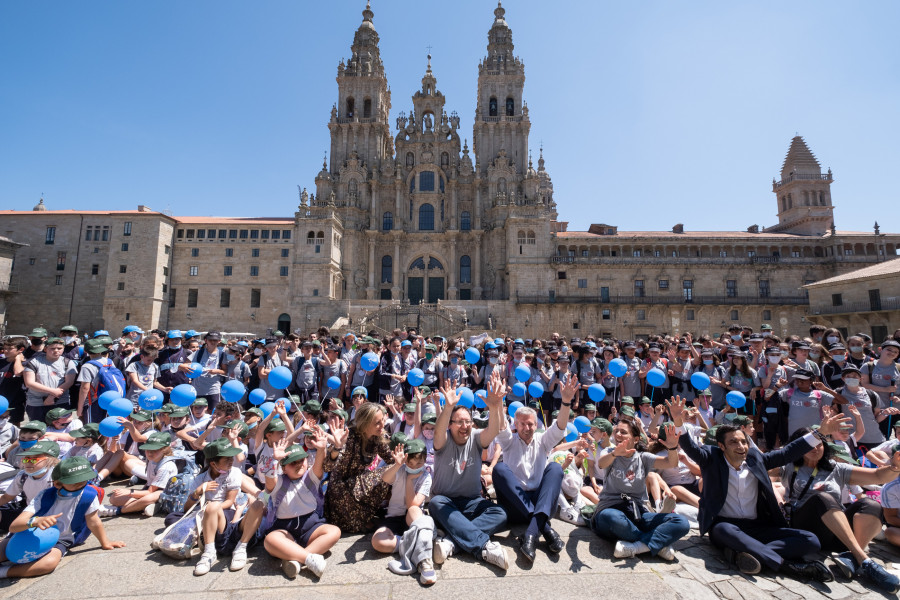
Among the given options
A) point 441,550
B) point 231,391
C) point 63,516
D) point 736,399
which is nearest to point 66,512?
point 63,516

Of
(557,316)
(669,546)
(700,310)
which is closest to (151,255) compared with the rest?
(557,316)

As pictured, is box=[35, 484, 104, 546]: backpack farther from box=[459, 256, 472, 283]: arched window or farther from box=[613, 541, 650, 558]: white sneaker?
box=[459, 256, 472, 283]: arched window

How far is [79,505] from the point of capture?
4.92 m

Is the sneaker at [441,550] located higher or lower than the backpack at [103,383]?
lower

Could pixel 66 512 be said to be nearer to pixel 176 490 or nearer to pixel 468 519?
pixel 176 490

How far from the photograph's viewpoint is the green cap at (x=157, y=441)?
5898 mm

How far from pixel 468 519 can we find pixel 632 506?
2051 millimetres

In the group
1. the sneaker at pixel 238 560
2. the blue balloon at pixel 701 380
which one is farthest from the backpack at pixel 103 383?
the blue balloon at pixel 701 380

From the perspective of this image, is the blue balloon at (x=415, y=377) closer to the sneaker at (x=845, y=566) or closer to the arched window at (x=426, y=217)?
the sneaker at (x=845, y=566)

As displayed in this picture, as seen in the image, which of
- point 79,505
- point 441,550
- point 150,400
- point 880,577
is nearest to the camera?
point 880,577

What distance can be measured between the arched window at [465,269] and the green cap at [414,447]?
42.3 m

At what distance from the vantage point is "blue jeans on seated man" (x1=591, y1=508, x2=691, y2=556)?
16.4 ft

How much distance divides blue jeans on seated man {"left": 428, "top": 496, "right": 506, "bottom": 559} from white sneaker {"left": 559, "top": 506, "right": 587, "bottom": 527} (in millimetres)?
1002

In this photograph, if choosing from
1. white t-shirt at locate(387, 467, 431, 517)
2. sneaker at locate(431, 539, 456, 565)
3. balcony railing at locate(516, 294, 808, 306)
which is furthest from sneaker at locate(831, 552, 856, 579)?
balcony railing at locate(516, 294, 808, 306)
